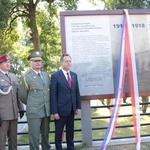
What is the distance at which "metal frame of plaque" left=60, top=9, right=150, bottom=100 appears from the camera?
14.8 ft

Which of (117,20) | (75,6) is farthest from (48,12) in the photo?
(117,20)

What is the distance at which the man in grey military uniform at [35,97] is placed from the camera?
151 inches

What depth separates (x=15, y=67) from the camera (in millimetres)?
14195

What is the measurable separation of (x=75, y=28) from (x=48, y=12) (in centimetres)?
1243

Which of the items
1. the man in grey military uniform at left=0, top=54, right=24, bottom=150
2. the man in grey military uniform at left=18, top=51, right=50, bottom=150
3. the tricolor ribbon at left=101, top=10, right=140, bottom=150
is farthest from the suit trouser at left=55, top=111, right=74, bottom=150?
the man in grey military uniform at left=0, top=54, right=24, bottom=150

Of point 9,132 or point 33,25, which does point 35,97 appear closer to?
point 9,132

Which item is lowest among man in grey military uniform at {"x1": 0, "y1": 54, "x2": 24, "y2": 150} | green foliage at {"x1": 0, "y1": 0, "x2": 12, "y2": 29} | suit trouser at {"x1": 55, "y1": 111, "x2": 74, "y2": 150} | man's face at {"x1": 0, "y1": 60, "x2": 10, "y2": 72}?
suit trouser at {"x1": 55, "y1": 111, "x2": 74, "y2": 150}

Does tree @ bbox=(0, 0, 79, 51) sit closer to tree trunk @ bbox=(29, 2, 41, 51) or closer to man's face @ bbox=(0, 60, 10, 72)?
tree trunk @ bbox=(29, 2, 41, 51)

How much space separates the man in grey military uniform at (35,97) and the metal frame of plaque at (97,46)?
0.74 meters

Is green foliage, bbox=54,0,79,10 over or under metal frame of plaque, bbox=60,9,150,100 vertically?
over

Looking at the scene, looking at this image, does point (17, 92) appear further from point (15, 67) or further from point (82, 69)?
point (15, 67)

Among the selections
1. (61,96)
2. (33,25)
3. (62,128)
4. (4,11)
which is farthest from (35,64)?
(33,25)

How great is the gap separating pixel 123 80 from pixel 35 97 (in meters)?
1.44

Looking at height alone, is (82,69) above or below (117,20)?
below
